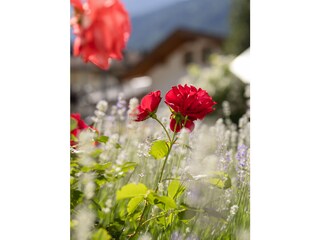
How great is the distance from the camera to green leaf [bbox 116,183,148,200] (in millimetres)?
1151

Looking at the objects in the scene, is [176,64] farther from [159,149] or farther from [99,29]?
[99,29]

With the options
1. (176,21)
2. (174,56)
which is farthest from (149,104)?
Result: (174,56)

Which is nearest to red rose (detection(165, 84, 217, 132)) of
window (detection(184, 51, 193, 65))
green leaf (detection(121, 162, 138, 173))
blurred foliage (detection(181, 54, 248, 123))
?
green leaf (detection(121, 162, 138, 173))

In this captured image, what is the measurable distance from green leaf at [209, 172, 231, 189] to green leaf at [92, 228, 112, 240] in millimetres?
365

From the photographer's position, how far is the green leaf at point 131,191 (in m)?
1.15

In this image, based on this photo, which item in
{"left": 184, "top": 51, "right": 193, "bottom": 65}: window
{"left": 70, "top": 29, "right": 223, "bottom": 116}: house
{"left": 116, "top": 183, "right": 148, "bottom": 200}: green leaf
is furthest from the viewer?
{"left": 184, "top": 51, "right": 193, "bottom": 65}: window

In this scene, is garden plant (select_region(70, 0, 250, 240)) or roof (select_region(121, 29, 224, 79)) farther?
roof (select_region(121, 29, 224, 79))

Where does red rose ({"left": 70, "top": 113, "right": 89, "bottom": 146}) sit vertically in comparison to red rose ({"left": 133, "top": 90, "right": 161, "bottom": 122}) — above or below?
below

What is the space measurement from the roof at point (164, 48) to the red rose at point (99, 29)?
835mm

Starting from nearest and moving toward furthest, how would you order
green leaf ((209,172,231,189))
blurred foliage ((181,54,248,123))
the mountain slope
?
1. green leaf ((209,172,231,189))
2. the mountain slope
3. blurred foliage ((181,54,248,123))

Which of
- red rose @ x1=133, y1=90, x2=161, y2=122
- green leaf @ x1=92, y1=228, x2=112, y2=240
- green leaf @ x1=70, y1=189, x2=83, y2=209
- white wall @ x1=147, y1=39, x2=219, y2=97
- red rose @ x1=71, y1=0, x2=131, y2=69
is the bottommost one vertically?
white wall @ x1=147, y1=39, x2=219, y2=97

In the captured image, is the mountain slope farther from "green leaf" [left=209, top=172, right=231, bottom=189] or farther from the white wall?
"green leaf" [left=209, top=172, right=231, bottom=189]

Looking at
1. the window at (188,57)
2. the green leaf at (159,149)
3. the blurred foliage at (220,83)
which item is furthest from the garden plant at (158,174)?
the blurred foliage at (220,83)

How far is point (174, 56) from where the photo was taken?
80.7 inches
